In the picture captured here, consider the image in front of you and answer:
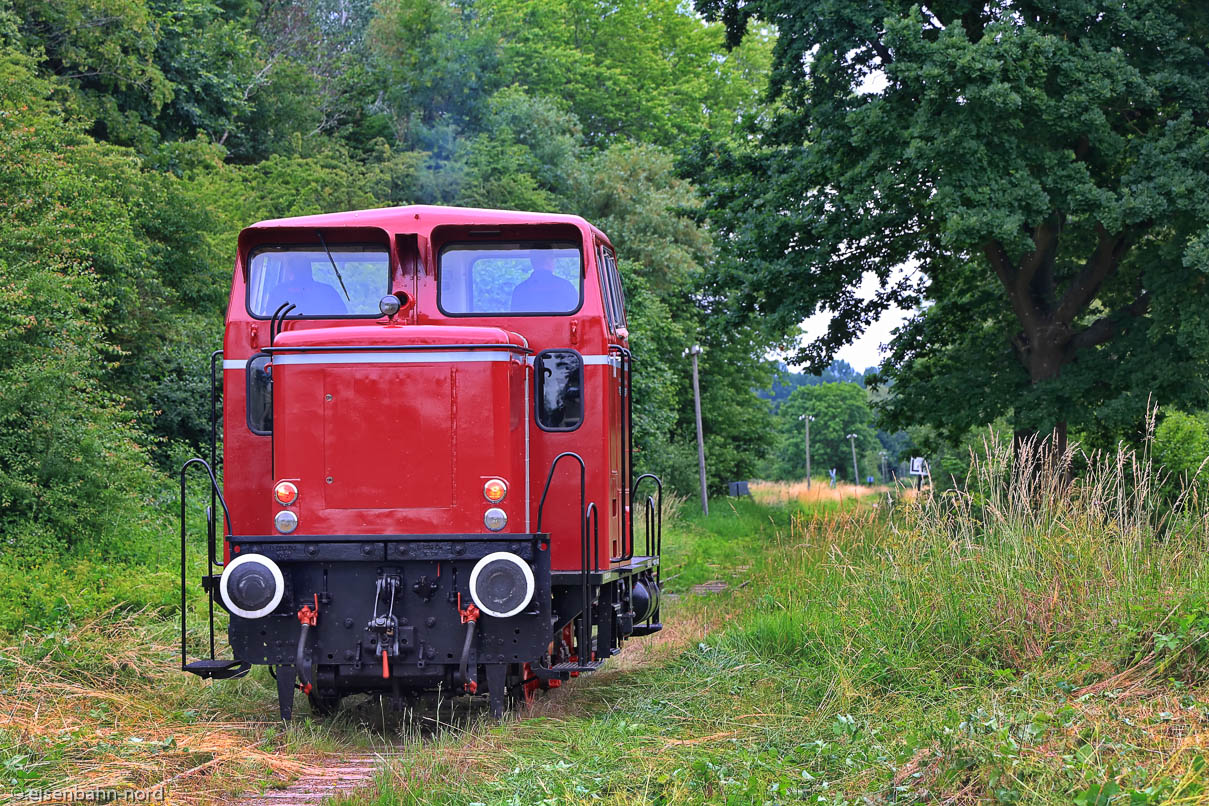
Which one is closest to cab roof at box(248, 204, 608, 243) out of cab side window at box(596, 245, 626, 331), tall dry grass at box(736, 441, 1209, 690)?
cab side window at box(596, 245, 626, 331)

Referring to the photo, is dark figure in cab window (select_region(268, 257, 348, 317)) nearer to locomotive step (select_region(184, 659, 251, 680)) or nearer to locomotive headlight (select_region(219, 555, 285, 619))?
locomotive headlight (select_region(219, 555, 285, 619))

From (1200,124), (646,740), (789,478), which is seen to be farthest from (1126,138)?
(789,478)

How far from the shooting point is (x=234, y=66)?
32.6 m

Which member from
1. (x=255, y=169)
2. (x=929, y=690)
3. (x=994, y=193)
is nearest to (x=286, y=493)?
(x=929, y=690)

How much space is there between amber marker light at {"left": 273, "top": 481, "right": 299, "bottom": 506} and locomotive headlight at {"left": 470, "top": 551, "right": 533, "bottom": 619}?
120cm

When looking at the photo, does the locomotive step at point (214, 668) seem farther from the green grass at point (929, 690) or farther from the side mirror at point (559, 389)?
the side mirror at point (559, 389)

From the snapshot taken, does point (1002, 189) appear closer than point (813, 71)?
Yes

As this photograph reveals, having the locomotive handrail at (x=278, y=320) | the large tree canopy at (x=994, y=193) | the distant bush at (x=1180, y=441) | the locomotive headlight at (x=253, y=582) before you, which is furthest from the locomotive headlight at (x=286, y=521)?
the distant bush at (x=1180, y=441)

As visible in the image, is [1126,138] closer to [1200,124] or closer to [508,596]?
[1200,124]

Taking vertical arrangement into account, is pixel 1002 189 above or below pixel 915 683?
above

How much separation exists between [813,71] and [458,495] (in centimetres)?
1169

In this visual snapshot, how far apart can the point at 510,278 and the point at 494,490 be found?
61.0 inches

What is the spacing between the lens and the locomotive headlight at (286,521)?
23.0ft

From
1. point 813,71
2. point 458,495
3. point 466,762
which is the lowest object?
point 466,762
